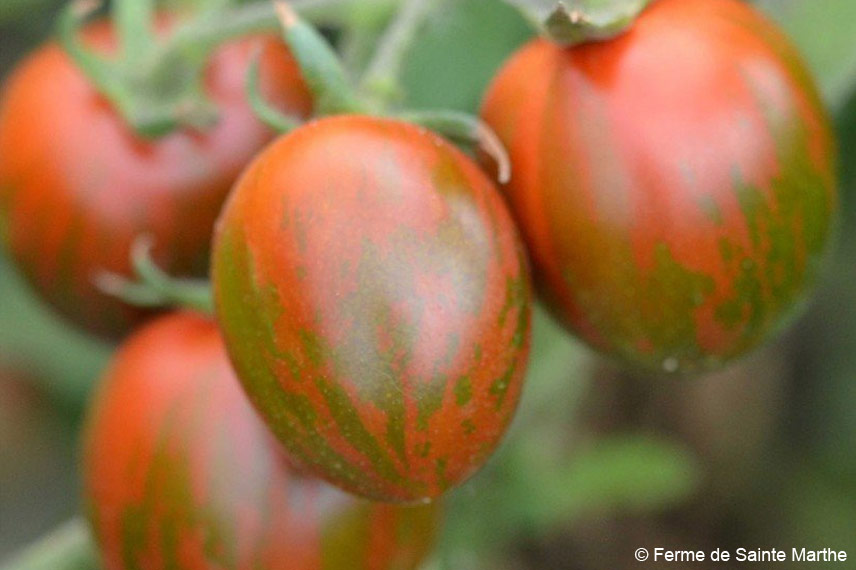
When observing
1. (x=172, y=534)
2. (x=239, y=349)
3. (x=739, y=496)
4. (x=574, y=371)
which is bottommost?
(x=739, y=496)

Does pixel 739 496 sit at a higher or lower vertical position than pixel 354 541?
lower

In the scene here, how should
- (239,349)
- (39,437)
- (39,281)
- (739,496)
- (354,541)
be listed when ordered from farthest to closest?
(39,437) → (739,496) → (39,281) → (354,541) → (239,349)

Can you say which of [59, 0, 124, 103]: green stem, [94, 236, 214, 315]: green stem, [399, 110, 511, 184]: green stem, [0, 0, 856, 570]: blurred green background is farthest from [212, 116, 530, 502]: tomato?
[0, 0, 856, 570]: blurred green background

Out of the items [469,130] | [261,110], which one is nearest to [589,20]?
[469,130]

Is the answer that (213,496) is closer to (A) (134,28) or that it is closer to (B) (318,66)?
(B) (318,66)

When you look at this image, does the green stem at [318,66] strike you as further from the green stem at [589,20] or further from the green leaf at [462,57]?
the green leaf at [462,57]

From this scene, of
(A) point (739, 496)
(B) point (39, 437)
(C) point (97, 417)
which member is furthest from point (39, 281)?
(A) point (739, 496)

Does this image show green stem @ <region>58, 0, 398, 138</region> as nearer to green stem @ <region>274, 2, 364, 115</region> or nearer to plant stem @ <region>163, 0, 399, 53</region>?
plant stem @ <region>163, 0, 399, 53</region>

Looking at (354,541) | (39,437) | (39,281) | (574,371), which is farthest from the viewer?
(39,437)

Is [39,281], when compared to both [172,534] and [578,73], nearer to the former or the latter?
[172,534]

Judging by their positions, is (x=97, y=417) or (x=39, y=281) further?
(x=39, y=281)
